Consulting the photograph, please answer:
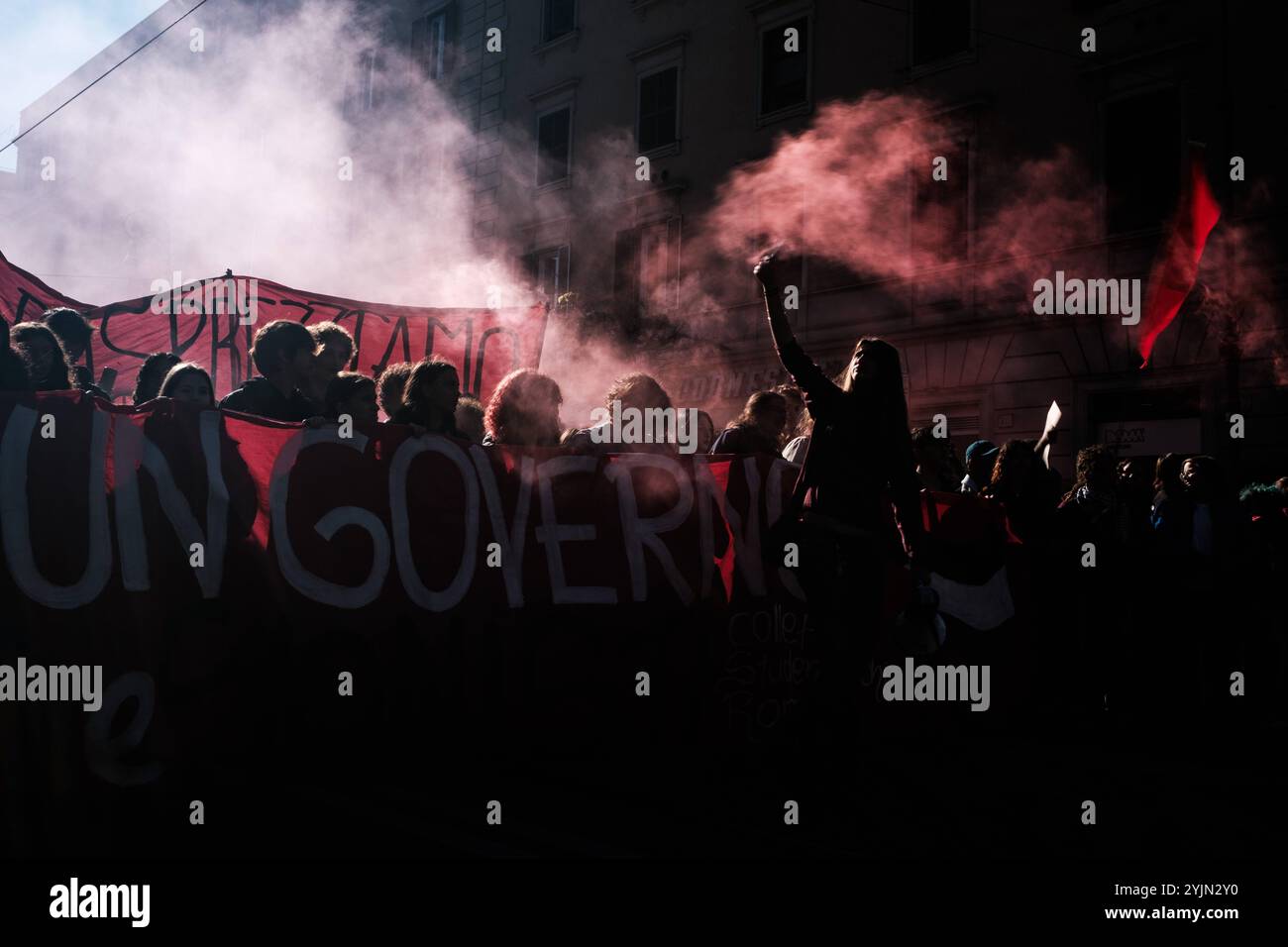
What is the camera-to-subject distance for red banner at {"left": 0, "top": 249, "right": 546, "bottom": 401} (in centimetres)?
760

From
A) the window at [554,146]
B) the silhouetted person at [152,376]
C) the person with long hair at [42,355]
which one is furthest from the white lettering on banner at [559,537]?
the window at [554,146]

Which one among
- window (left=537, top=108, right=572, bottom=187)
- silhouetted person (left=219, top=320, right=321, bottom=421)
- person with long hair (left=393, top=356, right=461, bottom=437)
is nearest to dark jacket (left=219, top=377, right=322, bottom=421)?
silhouetted person (left=219, top=320, right=321, bottom=421)

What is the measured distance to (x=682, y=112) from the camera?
2023 centimetres

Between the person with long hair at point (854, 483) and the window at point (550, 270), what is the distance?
17868 mm

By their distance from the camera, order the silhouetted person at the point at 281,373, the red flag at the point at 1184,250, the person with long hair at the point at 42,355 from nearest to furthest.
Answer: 1. the person with long hair at the point at 42,355
2. the silhouetted person at the point at 281,373
3. the red flag at the point at 1184,250

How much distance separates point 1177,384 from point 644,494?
11.2 metres

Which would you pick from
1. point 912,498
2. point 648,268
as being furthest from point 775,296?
point 648,268

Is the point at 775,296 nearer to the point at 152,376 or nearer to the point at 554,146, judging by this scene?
the point at 152,376

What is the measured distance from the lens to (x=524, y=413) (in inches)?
207

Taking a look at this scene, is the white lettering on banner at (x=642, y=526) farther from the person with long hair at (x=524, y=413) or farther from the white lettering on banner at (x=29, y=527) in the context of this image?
the white lettering on banner at (x=29, y=527)

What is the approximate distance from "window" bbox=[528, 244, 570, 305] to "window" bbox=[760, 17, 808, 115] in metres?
5.08

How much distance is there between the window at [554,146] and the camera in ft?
74.7
